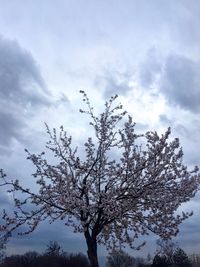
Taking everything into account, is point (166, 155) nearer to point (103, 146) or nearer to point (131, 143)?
point (131, 143)

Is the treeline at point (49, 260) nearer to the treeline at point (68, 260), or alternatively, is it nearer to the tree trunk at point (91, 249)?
the treeline at point (68, 260)

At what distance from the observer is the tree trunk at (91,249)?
687 inches

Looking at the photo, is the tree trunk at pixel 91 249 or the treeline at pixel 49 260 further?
the treeline at pixel 49 260

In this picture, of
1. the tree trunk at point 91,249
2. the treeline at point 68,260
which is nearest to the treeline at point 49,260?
the treeline at point 68,260

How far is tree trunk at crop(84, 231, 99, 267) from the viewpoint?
57.2ft

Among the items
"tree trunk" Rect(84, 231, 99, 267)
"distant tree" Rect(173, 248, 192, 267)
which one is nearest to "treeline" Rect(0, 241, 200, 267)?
"distant tree" Rect(173, 248, 192, 267)

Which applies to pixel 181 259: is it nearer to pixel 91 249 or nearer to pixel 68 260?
pixel 68 260

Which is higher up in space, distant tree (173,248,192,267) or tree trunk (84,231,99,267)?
distant tree (173,248,192,267)

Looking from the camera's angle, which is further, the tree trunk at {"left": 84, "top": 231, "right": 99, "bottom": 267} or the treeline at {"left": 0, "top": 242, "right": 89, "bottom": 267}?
the treeline at {"left": 0, "top": 242, "right": 89, "bottom": 267}

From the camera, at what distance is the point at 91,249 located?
57.7 feet

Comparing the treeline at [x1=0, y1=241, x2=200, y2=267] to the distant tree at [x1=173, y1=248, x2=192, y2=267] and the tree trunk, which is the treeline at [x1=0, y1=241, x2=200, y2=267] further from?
the tree trunk

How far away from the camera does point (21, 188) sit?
18.1 metres

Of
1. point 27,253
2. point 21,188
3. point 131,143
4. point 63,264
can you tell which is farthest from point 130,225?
point 27,253

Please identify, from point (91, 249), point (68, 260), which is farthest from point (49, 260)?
→ point (91, 249)
